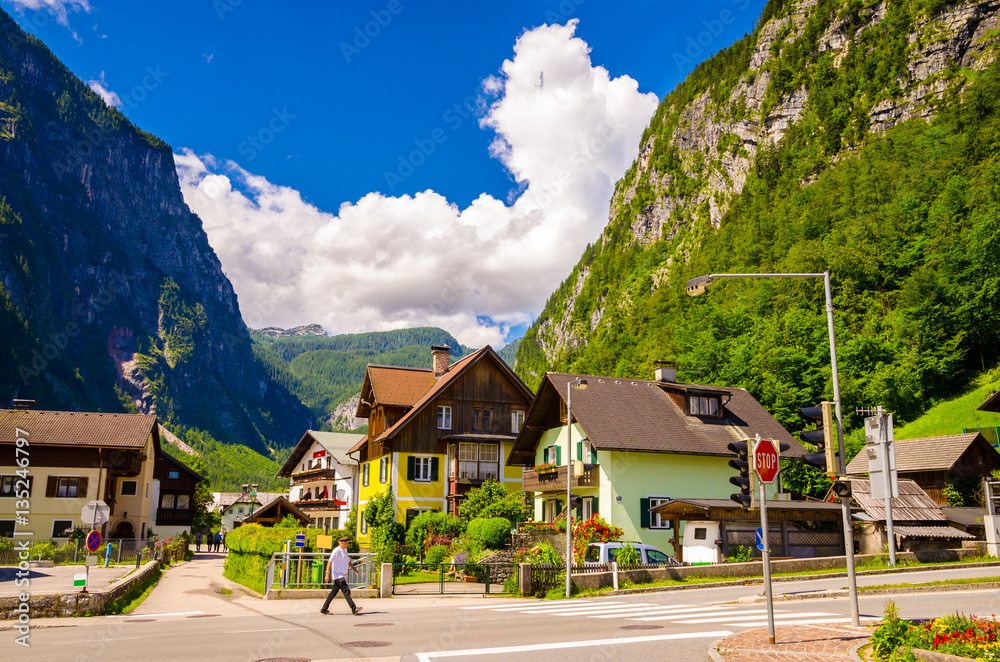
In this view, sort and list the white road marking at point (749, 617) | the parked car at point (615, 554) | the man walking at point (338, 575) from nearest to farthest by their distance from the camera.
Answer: the white road marking at point (749, 617)
the man walking at point (338, 575)
the parked car at point (615, 554)

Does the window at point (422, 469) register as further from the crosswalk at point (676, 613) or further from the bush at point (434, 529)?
the crosswalk at point (676, 613)

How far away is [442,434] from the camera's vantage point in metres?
46.8

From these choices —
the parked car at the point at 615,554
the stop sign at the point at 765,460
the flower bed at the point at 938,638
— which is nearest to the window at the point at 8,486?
A: the parked car at the point at 615,554

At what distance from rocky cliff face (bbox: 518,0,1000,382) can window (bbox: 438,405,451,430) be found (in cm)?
8624

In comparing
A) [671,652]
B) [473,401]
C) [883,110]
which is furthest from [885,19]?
[671,652]

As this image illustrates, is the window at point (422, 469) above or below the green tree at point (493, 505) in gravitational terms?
above

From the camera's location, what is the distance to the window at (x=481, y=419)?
48.1m

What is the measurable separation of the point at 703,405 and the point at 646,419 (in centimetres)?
439

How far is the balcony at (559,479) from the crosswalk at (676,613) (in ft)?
→ 46.2

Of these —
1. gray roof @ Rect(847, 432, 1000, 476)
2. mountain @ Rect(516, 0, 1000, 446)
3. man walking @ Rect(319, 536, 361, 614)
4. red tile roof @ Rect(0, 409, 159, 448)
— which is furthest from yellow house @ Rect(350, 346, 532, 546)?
man walking @ Rect(319, 536, 361, 614)

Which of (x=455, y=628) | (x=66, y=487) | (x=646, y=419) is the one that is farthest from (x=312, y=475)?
(x=455, y=628)

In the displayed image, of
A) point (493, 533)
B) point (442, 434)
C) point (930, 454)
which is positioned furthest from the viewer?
point (442, 434)

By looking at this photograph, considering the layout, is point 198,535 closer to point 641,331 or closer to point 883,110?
point 641,331

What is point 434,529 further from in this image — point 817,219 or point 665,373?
point 817,219
